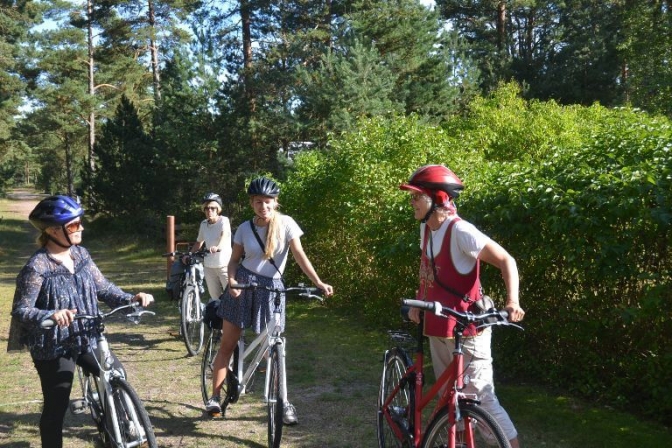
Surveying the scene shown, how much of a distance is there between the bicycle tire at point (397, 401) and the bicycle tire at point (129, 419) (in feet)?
4.55

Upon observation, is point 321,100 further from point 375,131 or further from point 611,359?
point 611,359

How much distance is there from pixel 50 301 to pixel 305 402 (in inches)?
112

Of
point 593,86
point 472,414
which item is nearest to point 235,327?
point 472,414

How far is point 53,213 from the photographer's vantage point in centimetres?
398

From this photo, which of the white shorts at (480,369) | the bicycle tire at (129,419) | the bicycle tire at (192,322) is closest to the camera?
the white shorts at (480,369)

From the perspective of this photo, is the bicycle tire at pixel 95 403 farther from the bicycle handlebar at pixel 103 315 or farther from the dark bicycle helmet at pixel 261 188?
the dark bicycle helmet at pixel 261 188

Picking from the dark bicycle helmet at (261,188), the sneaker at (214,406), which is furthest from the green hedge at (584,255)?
the sneaker at (214,406)

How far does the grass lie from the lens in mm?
5164

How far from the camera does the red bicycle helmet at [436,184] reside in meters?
3.69

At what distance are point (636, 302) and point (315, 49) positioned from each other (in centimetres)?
1797

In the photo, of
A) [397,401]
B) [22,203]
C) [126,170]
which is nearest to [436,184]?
[397,401]

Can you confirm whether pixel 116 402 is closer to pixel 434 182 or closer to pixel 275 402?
pixel 275 402

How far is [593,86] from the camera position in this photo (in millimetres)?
27922

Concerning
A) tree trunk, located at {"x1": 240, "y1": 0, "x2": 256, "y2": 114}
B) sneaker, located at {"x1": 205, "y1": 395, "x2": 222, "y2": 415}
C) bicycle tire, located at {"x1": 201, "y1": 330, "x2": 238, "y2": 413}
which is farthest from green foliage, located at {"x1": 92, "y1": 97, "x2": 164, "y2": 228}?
sneaker, located at {"x1": 205, "y1": 395, "x2": 222, "y2": 415}
